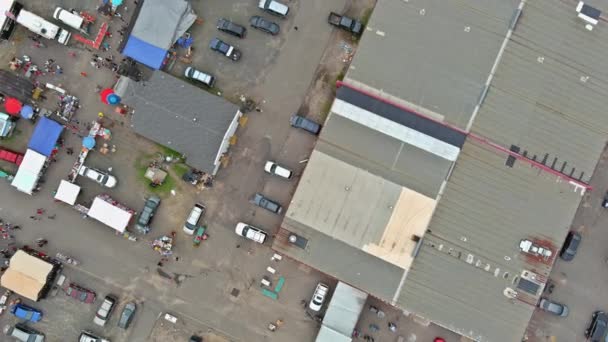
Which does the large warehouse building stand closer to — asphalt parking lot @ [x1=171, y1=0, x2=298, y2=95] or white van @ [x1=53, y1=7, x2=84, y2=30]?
asphalt parking lot @ [x1=171, y1=0, x2=298, y2=95]

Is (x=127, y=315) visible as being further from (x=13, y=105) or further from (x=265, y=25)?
(x=265, y=25)

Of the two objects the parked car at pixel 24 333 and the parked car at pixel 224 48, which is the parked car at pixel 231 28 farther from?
the parked car at pixel 24 333

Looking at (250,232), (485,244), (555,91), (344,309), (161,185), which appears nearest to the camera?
(485,244)

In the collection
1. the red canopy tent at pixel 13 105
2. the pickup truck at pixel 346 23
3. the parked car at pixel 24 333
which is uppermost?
the pickup truck at pixel 346 23

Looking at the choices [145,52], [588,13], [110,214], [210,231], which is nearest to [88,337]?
[110,214]

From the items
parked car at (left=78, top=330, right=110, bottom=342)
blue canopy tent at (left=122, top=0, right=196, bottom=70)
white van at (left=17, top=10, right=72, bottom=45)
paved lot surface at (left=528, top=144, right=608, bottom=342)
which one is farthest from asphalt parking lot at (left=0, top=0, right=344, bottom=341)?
paved lot surface at (left=528, top=144, right=608, bottom=342)

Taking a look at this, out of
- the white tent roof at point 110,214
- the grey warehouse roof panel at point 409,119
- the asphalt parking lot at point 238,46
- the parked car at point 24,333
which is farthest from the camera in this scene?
the asphalt parking lot at point 238,46

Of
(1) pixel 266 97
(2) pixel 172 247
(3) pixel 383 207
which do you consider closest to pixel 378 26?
(1) pixel 266 97

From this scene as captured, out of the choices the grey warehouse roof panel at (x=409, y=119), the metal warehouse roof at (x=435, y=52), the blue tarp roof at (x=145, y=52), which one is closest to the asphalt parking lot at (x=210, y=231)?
the blue tarp roof at (x=145, y=52)
